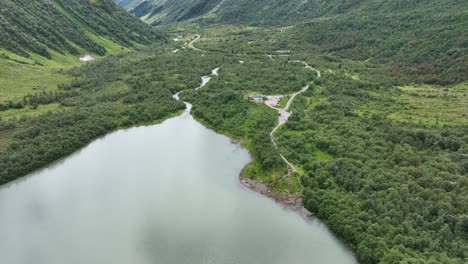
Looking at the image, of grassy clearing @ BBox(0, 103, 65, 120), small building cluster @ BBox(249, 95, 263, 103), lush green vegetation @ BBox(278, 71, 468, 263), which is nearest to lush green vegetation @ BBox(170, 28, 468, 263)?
lush green vegetation @ BBox(278, 71, 468, 263)

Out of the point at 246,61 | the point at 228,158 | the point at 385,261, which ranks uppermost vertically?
the point at 385,261

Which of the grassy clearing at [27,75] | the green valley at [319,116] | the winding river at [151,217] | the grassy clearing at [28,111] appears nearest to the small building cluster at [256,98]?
the green valley at [319,116]

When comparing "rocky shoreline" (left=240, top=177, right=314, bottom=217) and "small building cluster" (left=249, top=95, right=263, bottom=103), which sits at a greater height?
"rocky shoreline" (left=240, top=177, right=314, bottom=217)

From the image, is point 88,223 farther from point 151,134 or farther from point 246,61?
point 246,61

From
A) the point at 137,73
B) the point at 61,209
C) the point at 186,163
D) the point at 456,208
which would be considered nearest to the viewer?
the point at 456,208

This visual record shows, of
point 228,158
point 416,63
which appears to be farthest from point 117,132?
point 416,63

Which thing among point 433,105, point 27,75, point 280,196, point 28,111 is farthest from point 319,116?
point 27,75

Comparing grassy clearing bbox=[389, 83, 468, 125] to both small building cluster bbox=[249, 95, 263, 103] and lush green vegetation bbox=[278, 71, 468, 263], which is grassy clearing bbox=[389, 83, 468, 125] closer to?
lush green vegetation bbox=[278, 71, 468, 263]

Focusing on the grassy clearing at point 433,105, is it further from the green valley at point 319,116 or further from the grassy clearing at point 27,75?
the grassy clearing at point 27,75
